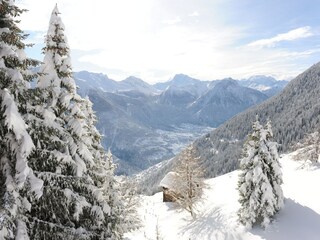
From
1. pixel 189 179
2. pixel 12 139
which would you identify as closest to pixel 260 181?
pixel 189 179

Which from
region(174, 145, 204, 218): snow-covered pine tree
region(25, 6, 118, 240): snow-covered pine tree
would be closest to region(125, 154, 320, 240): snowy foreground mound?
region(174, 145, 204, 218): snow-covered pine tree

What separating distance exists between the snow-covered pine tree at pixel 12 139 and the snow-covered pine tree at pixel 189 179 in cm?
3321

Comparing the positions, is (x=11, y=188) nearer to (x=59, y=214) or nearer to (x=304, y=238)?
(x=59, y=214)

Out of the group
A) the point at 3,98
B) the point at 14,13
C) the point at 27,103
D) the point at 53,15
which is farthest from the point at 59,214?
the point at 53,15

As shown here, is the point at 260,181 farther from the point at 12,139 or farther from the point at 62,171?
the point at 12,139

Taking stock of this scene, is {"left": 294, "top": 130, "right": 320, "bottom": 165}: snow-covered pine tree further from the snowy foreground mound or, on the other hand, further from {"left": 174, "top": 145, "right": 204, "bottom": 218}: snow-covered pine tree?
{"left": 174, "top": 145, "right": 204, "bottom": 218}: snow-covered pine tree

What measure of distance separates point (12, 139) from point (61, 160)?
10.9ft

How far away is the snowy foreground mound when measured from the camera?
3067 centimetres

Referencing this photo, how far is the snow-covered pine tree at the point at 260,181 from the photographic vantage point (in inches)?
1233

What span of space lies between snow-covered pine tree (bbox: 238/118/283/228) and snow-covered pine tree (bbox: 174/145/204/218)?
10.3 metres

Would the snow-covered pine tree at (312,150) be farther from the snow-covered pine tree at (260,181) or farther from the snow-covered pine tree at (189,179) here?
the snow-covered pine tree at (260,181)

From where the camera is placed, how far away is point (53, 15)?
16.1m

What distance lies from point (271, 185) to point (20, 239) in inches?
1037

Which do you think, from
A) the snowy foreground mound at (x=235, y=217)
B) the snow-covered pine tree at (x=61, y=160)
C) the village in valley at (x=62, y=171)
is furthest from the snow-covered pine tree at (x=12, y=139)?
the snowy foreground mound at (x=235, y=217)
